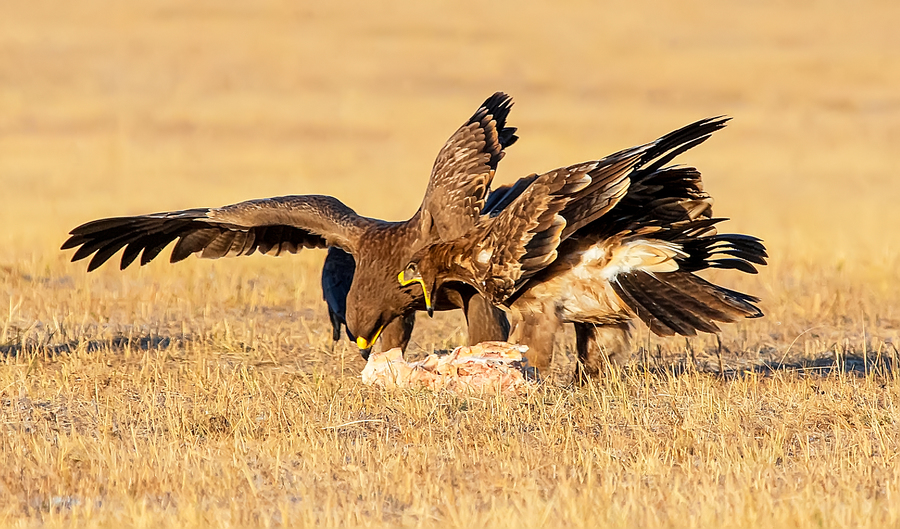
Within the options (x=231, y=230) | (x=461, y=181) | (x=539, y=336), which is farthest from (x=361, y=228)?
(x=539, y=336)

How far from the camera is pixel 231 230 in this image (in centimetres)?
920

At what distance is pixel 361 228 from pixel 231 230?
1085 millimetres

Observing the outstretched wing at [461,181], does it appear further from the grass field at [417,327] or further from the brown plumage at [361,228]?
the grass field at [417,327]

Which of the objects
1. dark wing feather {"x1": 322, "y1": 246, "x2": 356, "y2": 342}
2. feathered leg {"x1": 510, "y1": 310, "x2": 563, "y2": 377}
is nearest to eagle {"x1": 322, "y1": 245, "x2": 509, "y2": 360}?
dark wing feather {"x1": 322, "y1": 246, "x2": 356, "y2": 342}

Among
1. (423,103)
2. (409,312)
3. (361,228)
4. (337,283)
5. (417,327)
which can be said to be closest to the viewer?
(409,312)

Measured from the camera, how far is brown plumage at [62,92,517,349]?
26.4 feet

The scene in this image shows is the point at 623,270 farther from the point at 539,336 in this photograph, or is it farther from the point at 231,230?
the point at 231,230

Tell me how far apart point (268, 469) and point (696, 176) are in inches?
116

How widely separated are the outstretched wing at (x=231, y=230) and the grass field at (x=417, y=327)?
646 mm

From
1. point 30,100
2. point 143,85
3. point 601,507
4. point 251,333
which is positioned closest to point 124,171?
point 30,100

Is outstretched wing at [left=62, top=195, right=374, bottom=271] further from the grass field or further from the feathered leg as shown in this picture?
the feathered leg

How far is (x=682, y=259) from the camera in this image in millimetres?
7734

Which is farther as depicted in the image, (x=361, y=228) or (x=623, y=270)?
(x=361, y=228)

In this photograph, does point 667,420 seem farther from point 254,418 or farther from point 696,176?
point 254,418
